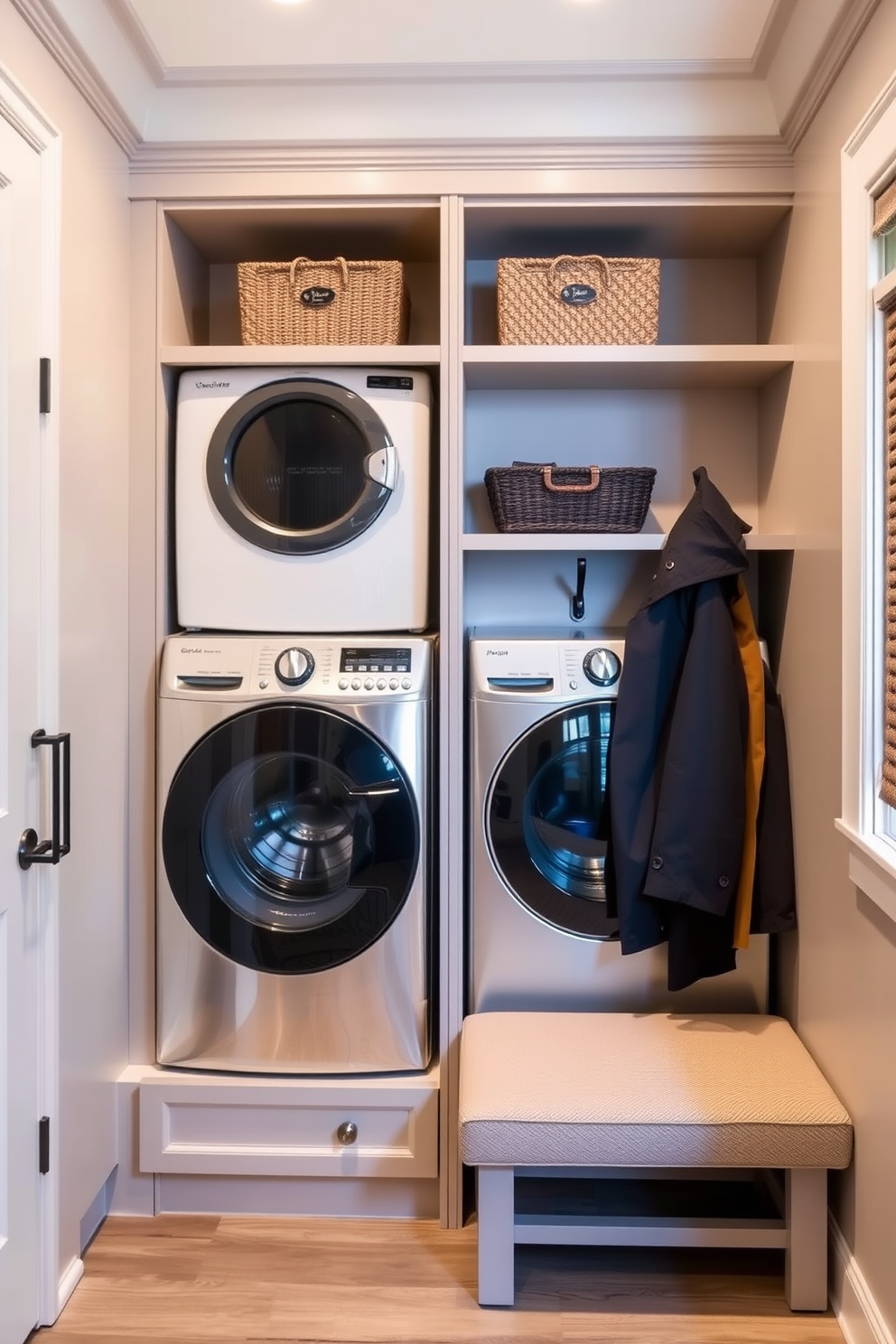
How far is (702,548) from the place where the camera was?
6.55 feet

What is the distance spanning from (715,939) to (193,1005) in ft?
3.64

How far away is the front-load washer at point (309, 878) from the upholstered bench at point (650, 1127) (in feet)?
0.90

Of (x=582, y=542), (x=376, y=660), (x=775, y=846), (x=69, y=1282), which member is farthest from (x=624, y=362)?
(x=69, y=1282)

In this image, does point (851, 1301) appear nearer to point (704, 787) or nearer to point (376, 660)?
point (704, 787)

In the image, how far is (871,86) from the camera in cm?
162

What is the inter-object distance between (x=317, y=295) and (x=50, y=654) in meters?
0.96

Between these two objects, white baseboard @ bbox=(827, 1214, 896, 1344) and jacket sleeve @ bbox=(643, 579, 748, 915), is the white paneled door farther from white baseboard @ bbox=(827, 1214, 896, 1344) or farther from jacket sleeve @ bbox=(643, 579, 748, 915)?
white baseboard @ bbox=(827, 1214, 896, 1344)

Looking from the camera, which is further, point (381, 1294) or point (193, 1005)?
point (193, 1005)

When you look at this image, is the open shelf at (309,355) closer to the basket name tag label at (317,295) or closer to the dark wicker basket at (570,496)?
the basket name tag label at (317,295)

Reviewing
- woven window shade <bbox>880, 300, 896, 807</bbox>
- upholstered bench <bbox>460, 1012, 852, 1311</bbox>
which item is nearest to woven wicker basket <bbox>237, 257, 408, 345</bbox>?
woven window shade <bbox>880, 300, 896, 807</bbox>

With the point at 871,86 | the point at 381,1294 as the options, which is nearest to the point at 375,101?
the point at 871,86

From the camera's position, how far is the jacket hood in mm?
1982

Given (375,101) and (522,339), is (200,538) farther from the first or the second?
(375,101)

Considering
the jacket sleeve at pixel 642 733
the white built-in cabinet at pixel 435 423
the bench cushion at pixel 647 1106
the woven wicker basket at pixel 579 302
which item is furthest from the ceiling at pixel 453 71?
the bench cushion at pixel 647 1106
